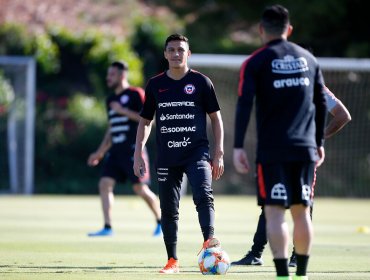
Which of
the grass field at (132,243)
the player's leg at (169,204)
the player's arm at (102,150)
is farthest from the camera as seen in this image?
the player's arm at (102,150)

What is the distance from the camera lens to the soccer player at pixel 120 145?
14242mm

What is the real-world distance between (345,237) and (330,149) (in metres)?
15.6

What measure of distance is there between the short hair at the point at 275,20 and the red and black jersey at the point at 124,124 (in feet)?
22.6

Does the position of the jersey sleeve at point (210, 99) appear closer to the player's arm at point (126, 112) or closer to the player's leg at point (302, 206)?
the player's leg at point (302, 206)

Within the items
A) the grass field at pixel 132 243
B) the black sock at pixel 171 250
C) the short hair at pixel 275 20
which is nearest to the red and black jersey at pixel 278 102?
the short hair at pixel 275 20

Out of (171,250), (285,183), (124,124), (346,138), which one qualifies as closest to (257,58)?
(285,183)

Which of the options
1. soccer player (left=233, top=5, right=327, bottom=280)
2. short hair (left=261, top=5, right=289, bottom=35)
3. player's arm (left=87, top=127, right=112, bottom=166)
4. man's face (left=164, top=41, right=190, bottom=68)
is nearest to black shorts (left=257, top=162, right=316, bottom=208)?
soccer player (left=233, top=5, right=327, bottom=280)

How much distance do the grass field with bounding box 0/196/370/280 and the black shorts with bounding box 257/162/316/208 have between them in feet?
5.05

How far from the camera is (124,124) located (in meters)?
14.6

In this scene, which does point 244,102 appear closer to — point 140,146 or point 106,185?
point 140,146

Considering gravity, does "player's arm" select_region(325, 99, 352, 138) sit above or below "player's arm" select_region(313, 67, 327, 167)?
below

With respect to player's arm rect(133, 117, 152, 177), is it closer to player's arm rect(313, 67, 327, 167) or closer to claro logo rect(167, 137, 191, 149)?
claro logo rect(167, 137, 191, 149)

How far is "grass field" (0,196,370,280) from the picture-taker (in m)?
9.45

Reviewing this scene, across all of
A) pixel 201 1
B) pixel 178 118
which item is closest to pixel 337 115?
pixel 178 118
